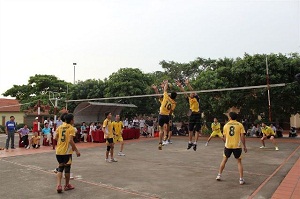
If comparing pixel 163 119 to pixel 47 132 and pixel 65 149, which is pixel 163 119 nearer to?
pixel 65 149

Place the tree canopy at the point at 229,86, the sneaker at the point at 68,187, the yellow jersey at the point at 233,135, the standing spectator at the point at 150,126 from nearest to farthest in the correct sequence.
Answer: the sneaker at the point at 68,187
the yellow jersey at the point at 233,135
the tree canopy at the point at 229,86
the standing spectator at the point at 150,126

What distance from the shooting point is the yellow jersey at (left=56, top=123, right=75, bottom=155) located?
7.19m

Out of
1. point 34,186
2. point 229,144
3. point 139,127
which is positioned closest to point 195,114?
point 229,144

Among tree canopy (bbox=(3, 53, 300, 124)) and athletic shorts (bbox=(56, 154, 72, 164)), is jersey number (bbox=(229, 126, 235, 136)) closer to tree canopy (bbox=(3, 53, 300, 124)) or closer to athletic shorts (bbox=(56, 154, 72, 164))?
athletic shorts (bbox=(56, 154, 72, 164))

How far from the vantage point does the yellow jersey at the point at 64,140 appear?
7191 mm

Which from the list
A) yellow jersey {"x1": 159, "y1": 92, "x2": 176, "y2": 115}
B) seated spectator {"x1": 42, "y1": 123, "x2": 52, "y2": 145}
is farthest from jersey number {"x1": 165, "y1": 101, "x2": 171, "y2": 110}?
seated spectator {"x1": 42, "y1": 123, "x2": 52, "y2": 145}

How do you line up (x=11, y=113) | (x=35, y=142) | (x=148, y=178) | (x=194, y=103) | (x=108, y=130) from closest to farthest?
1. (x=148, y=178)
2. (x=194, y=103)
3. (x=108, y=130)
4. (x=35, y=142)
5. (x=11, y=113)

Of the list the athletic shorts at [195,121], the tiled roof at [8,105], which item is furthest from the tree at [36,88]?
the athletic shorts at [195,121]

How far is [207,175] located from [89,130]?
13.3 metres

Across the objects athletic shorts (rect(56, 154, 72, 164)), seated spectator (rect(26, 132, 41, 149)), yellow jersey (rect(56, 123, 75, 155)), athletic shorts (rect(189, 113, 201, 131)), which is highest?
athletic shorts (rect(189, 113, 201, 131))

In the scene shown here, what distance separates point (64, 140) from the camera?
7211mm

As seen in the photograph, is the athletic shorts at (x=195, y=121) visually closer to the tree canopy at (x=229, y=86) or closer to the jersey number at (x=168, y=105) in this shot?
the jersey number at (x=168, y=105)

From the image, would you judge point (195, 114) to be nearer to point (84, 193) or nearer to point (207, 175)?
point (207, 175)

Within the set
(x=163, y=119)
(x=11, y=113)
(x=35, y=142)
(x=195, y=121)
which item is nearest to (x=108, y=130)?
(x=163, y=119)
